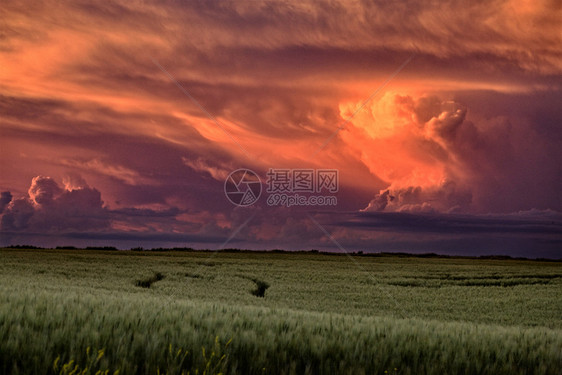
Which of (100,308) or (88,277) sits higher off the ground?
(100,308)

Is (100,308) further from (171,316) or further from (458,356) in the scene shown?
(458,356)

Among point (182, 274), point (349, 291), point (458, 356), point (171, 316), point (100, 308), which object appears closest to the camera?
point (458, 356)

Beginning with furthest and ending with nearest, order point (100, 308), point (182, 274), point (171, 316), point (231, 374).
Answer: point (182, 274), point (100, 308), point (171, 316), point (231, 374)

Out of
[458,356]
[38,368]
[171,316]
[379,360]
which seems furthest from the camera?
[171,316]

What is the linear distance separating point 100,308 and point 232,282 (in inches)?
817

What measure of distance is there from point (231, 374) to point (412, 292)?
24.8 meters

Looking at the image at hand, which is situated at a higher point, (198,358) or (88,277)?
(198,358)

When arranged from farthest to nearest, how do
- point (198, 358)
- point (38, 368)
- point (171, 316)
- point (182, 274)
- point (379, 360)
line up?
point (182, 274) < point (171, 316) < point (379, 360) < point (198, 358) < point (38, 368)

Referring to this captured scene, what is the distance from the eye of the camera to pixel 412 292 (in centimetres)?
2723

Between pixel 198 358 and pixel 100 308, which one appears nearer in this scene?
pixel 198 358

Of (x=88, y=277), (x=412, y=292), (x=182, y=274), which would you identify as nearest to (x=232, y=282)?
(x=182, y=274)

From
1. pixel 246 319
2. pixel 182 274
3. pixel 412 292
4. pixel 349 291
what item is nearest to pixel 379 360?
pixel 246 319

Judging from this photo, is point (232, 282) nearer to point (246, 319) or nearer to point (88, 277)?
point (88, 277)

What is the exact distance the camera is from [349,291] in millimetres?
26469
